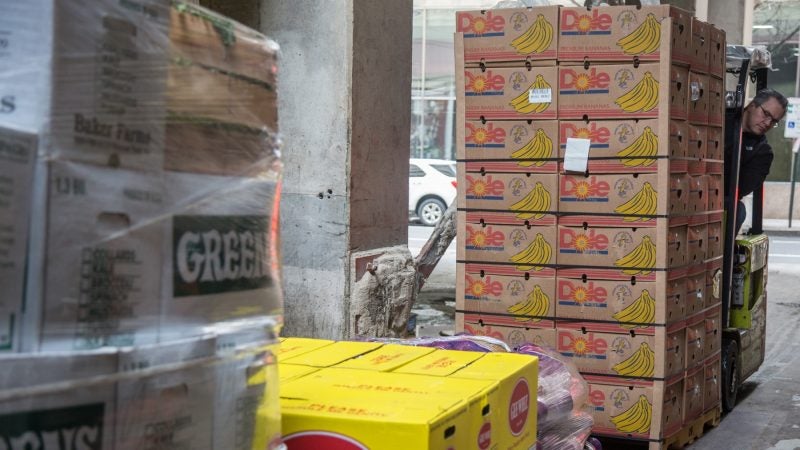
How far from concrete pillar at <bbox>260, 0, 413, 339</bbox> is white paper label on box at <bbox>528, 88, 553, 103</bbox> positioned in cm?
122

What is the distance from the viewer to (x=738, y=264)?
7.67 meters

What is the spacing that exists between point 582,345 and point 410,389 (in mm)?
3539

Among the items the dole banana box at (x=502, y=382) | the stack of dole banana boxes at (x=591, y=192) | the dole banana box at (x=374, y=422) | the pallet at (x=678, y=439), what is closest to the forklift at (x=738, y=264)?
the pallet at (x=678, y=439)

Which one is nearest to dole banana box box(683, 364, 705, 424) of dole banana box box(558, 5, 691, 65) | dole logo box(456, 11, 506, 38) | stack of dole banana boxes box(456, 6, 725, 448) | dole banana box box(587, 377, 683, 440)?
stack of dole banana boxes box(456, 6, 725, 448)

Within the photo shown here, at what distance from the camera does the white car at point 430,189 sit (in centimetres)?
2662

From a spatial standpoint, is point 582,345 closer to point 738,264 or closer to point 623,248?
point 623,248

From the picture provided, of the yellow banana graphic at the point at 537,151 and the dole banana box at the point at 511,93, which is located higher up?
the dole banana box at the point at 511,93

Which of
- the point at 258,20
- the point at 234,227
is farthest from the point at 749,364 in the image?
the point at 234,227

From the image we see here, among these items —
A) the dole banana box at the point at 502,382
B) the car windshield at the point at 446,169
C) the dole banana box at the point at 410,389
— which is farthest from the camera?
the car windshield at the point at 446,169

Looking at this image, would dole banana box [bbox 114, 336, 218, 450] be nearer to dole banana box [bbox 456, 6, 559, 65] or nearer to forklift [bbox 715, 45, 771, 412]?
dole banana box [bbox 456, 6, 559, 65]

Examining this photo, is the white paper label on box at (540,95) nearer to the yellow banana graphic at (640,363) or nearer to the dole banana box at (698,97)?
the dole banana box at (698,97)

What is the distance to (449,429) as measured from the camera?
2.35 m

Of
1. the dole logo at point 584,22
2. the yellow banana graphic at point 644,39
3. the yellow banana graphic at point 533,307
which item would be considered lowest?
the yellow banana graphic at point 533,307

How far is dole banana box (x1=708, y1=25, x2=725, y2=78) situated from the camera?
646 centimetres
